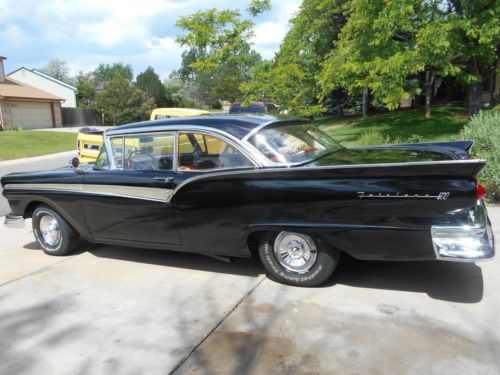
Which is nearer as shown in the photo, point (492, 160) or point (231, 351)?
point (231, 351)

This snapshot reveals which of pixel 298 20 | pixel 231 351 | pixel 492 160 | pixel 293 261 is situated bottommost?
pixel 231 351

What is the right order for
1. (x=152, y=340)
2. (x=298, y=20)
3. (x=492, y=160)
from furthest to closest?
(x=298, y=20)
(x=492, y=160)
(x=152, y=340)

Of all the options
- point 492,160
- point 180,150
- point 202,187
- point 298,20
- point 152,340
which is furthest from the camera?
point 298,20

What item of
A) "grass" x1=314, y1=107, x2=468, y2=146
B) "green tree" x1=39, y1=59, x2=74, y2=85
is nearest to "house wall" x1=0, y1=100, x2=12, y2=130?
"grass" x1=314, y1=107, x2=468, y2=146

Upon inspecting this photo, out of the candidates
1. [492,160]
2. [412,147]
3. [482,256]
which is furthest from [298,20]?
[482,256]

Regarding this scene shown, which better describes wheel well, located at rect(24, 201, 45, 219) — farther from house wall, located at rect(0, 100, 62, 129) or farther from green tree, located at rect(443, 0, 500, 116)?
house wall, located at rect(0, 100, 62, 129)

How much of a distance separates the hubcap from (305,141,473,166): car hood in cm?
317

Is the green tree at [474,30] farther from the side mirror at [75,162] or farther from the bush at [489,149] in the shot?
the side mirror at [75,162]

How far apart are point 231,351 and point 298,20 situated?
77.3ft

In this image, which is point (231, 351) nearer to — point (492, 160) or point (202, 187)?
point (202, 187)

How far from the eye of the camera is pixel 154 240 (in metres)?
4.47

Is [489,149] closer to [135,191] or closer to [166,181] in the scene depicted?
[166,181]

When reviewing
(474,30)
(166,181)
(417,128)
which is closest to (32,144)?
(417,128)

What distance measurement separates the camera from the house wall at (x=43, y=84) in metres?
50.0
